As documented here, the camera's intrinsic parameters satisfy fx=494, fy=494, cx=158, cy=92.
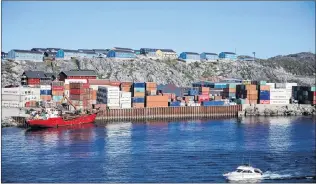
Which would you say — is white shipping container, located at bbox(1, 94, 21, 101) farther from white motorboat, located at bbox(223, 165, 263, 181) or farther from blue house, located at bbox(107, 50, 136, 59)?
blue house, located at bbox(107, 50, 136, 59)

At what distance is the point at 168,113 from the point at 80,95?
7.03 metres

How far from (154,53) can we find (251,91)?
26887 mm

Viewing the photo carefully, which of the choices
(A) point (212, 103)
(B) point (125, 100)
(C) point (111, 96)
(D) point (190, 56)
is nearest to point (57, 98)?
(C) point (111, 96)

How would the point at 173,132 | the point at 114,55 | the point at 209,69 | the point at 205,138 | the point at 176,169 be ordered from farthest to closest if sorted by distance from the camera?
the point at 209,69
the point at 114,55
the point at 173,132
the point at 205,138
the point at 176,169

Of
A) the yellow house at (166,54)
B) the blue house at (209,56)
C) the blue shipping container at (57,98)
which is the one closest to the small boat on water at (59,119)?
the blue shipping container at (57,98)

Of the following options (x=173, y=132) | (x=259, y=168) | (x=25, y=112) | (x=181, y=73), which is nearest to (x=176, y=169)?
(x=259, y=168)

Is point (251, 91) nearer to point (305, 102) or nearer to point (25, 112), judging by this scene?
point (305, 102)

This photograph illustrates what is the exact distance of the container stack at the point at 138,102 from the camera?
128 feet

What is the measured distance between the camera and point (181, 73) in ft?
207

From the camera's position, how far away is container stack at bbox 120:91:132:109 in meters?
38.6

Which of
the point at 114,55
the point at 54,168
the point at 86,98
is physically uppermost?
the point at 114,55

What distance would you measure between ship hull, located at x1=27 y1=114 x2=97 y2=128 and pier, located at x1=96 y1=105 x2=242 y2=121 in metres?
2.06

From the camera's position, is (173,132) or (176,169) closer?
(176,169)

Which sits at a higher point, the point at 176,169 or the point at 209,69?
the point at 209,69
